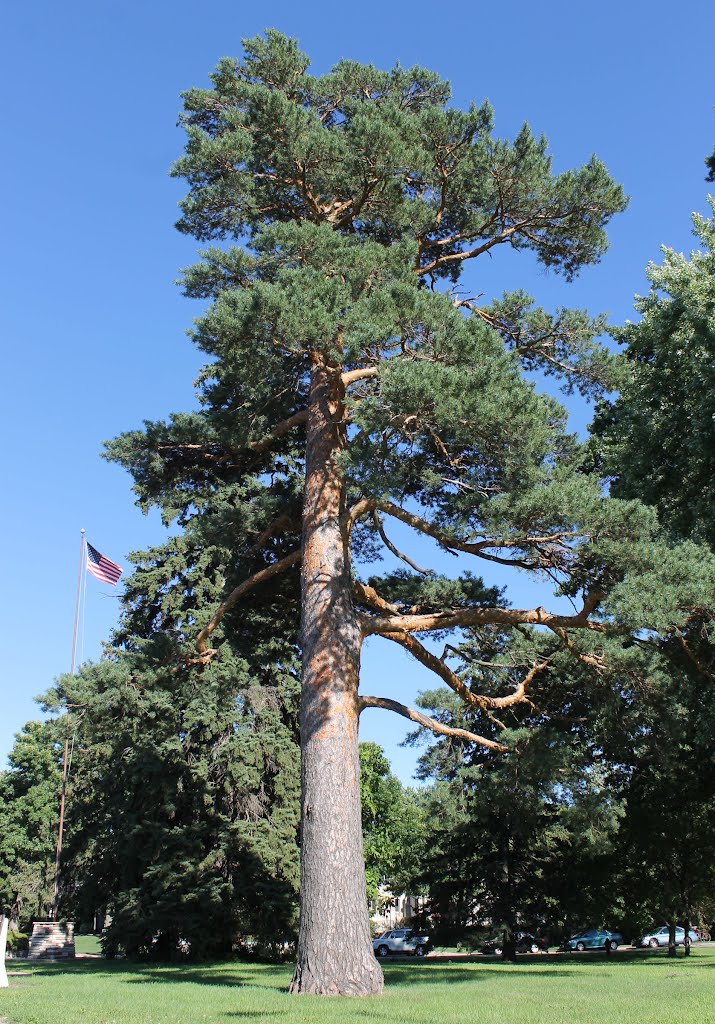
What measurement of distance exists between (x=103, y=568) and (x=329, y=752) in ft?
50.2

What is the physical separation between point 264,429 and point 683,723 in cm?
820

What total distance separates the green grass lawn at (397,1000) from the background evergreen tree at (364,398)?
3.97ft

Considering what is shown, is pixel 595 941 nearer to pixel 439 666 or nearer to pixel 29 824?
pixel 29 824

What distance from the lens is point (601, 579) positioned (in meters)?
11.1

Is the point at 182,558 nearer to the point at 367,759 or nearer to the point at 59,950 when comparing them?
the point at 59,950

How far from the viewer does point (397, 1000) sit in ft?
32.1

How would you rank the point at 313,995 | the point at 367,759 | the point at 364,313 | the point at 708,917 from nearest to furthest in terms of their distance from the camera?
the point at 313,995, the point at 364,313, the point at 708,917, the point at 367,759

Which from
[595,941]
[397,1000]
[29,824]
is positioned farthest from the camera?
[29,824]

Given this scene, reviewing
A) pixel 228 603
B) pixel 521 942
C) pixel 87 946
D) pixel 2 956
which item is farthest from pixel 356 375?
pixel 87 946

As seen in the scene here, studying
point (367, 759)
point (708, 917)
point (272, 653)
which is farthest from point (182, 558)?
point (708, 917)

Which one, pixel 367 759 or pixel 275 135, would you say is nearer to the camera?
pixel 275 135

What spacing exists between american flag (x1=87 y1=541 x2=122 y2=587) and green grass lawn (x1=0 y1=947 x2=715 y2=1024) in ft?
35.7

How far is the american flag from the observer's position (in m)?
24.5

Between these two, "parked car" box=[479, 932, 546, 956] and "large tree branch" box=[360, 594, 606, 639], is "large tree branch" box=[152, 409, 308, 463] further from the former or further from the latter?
"parked car" box=[479, 932, 546, 956]
